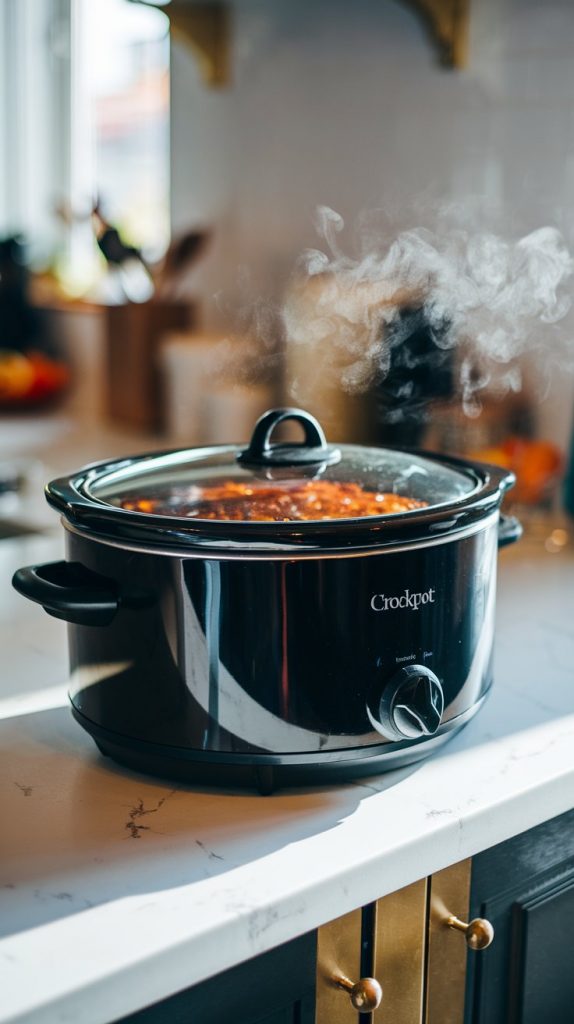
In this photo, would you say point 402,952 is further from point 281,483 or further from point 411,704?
point 281,483

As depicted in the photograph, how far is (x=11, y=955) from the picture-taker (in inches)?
22.9

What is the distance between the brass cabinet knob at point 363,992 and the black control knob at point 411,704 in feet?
0.55

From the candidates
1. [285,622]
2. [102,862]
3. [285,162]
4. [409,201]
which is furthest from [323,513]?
[285,162]

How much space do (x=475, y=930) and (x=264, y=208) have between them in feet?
5.46

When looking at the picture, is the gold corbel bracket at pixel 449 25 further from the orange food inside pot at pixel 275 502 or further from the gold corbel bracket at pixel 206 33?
the orange food inside pot at pixel 275 502

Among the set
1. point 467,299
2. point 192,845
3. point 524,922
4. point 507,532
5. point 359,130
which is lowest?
point 524,922

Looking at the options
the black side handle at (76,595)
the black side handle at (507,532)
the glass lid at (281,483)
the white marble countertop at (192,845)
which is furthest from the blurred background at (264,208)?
the black side handle at (76,595)

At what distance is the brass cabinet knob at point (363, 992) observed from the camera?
73 centimetres

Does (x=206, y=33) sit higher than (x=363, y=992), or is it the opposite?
(x=206, y=33)

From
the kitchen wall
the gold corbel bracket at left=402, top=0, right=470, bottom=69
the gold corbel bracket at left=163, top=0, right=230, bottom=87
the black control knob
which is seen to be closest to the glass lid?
the black control knob

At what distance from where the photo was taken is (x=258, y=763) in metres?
0.74

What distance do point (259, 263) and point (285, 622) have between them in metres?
1.62

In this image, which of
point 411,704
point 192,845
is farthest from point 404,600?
point 192,845

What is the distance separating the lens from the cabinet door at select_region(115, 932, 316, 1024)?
25.1 inches
